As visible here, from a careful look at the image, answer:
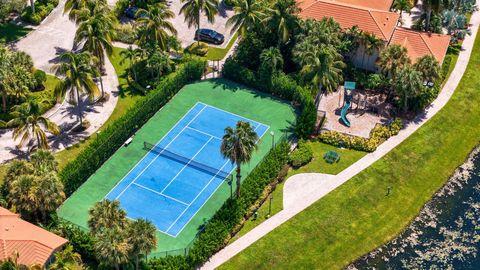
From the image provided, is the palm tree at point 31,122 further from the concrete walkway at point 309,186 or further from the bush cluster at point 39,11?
the bush cluster at point 39,11

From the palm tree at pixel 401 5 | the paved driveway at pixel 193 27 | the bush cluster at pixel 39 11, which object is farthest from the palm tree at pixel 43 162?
the palm tree at pixel 401 5

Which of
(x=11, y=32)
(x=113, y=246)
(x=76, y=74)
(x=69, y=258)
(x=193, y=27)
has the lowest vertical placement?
(x=69, y=258)

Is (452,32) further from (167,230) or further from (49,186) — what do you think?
(49,186)

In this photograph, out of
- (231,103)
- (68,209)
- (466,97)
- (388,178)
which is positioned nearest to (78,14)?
(231,103)

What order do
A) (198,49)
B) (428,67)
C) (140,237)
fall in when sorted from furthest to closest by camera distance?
1. (198,49)
2. (428,67)
3. (140,237)

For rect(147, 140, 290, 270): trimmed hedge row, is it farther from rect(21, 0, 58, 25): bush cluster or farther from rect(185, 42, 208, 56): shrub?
rect(21, 0, 58, 25): bush cluster

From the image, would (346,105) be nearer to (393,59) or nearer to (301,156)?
(393,59)

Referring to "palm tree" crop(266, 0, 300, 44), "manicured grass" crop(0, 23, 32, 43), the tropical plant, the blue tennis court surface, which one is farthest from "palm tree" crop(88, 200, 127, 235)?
"manicured grass" crop(0, 23, 32, 43)

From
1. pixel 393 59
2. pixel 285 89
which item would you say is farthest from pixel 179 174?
pixel 393 59
